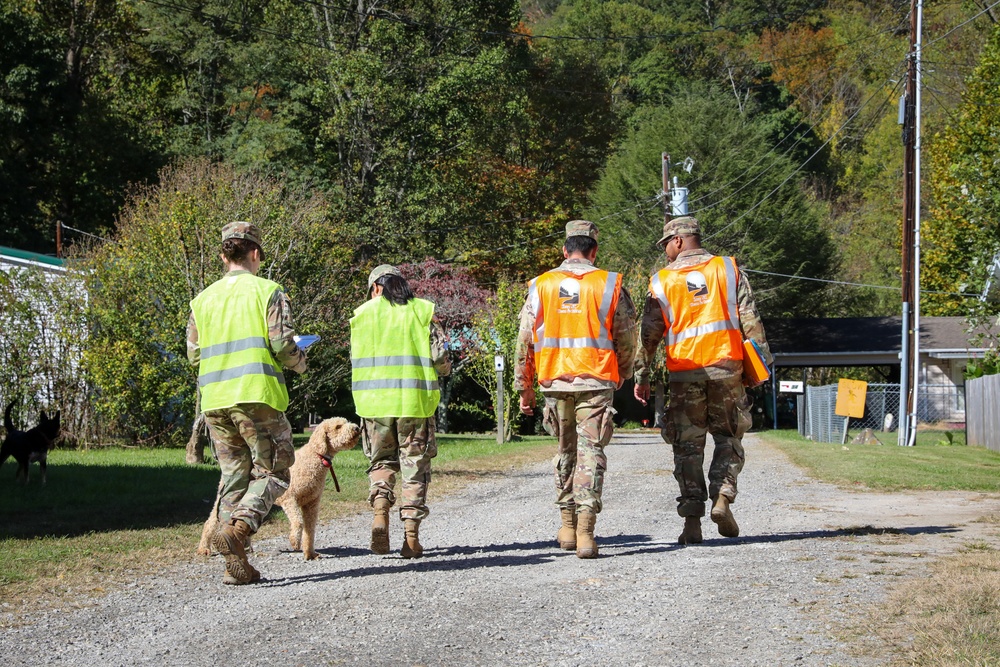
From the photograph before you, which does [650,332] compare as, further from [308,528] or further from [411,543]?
[308,528]

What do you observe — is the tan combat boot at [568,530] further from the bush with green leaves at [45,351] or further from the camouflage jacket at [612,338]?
the bush with green leaves at [45,351]

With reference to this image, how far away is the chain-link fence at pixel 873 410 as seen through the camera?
31.1 meters

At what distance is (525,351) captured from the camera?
338 inches

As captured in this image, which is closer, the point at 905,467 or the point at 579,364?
the point at 579,364

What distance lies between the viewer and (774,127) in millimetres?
59906

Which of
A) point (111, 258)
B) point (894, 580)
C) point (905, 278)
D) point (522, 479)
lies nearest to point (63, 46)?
point (111, 258)

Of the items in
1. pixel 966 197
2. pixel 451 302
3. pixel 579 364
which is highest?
pixel 966 197

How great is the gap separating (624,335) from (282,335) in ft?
7.90

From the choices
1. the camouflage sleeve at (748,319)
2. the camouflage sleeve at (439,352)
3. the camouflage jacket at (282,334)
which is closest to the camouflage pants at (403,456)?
the camouflage sleeve at (439,352)

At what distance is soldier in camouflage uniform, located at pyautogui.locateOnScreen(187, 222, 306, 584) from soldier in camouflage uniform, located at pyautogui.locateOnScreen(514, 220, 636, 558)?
1.79 m

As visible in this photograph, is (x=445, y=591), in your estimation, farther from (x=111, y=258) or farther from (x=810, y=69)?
(x=810, y=69)

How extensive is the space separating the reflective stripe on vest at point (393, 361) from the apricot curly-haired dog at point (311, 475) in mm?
228

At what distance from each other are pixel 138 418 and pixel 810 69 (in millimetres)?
49764

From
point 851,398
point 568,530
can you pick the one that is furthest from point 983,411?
point 568,530
